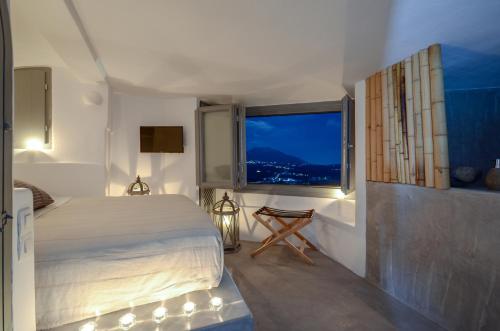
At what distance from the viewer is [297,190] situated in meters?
3.36

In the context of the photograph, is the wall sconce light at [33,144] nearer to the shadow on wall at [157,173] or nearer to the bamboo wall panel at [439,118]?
the shadow on wall at [157,173]

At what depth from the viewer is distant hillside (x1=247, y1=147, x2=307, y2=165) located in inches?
159

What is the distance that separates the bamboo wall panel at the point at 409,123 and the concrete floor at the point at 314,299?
3.28ft

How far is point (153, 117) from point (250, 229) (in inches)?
83.8

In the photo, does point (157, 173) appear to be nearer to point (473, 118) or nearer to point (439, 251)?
point (439, 251)

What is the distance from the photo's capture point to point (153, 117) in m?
3.48

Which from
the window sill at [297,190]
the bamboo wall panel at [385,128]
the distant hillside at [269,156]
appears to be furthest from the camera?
the distant hillside at [269,156]

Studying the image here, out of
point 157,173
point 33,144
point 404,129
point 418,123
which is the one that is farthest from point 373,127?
point 33,144

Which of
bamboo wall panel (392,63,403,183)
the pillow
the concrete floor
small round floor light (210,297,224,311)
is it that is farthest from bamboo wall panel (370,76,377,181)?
the pillow

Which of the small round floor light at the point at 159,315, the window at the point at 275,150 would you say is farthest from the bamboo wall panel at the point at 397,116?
the small round floor light at the point at 159,315

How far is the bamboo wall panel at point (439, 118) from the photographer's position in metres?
1.66

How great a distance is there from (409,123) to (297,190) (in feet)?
5.70

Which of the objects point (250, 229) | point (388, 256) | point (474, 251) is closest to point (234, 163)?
point (250, 229)

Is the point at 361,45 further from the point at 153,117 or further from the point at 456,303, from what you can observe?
the point at 153,117
